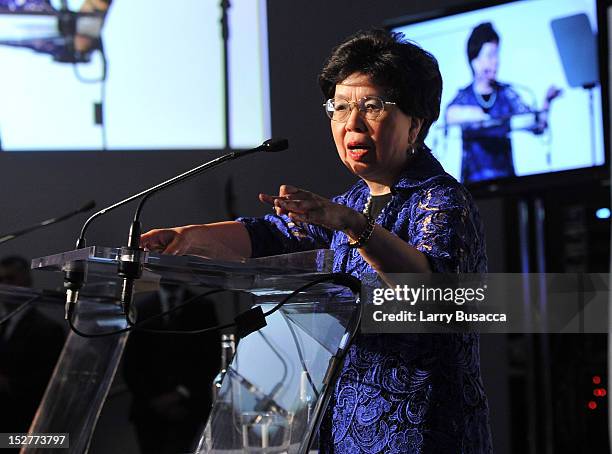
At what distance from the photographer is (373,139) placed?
1.66 metres

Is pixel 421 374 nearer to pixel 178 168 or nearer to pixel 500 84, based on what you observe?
pixel 178 168

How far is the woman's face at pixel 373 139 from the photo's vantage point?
1.66m

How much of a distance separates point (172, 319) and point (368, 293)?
1.20 metres

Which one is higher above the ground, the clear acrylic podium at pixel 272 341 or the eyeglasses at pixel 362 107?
the eyeglasses at pixel 362 107

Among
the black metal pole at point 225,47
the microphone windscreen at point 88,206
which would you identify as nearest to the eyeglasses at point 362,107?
the black metal pole at point 225,47

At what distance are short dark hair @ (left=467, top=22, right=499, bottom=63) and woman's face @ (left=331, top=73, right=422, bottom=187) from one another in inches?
37.5

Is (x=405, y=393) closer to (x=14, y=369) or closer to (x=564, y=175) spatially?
(x=564, y=175)

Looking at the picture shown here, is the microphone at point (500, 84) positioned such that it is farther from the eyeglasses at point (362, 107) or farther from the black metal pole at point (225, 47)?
the eyeglasses at point (362, 107)

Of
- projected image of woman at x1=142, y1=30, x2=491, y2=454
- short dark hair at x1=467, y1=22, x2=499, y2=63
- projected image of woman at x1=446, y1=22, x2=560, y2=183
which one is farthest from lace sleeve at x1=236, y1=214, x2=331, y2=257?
short dark hair at x1=467, y1=22, x2=499, y2=63

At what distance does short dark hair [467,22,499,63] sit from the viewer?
2.55 metres

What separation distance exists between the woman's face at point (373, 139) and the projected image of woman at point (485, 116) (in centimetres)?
91

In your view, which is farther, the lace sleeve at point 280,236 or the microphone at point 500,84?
the microphone at point 500,84

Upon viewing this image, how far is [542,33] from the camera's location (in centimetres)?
256

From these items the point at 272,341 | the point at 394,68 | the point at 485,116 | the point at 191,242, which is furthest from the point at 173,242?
the point at 485,116
